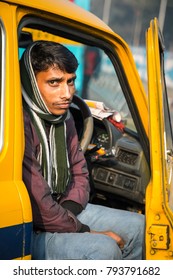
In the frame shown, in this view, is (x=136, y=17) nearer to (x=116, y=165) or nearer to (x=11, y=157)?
(x=116, y=165)

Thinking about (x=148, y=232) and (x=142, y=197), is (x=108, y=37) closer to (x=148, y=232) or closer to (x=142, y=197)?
(x=148, y=232)

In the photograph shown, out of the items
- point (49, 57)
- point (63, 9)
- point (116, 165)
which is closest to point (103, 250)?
point (49, 57)

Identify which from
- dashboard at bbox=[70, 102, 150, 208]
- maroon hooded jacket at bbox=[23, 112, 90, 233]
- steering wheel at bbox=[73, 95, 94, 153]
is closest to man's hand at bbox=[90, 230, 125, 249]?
maroon hooded jacket at bbox=[23, 112, 90, 233]

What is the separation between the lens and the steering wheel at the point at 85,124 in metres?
3.38

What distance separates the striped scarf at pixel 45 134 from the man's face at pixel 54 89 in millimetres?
54

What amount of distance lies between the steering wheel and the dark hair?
899mm

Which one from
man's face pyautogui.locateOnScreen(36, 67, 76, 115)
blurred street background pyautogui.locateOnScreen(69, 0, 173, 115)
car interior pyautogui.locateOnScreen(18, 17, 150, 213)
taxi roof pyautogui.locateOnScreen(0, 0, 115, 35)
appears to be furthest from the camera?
blurred street background pyautogui.locateOnScreen(69, 0, 173, 115)

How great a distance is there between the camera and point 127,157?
3803mm

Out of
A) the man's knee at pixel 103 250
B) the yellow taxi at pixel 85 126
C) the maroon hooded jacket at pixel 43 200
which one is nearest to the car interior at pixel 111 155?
the yellow taxi at pixel 85 126

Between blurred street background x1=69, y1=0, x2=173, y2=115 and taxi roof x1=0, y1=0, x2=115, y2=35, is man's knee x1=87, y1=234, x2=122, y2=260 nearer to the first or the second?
taxi roof x1=0, y1=0, x2=115, y2=35

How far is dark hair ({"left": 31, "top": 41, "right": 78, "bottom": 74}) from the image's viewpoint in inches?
97.4
